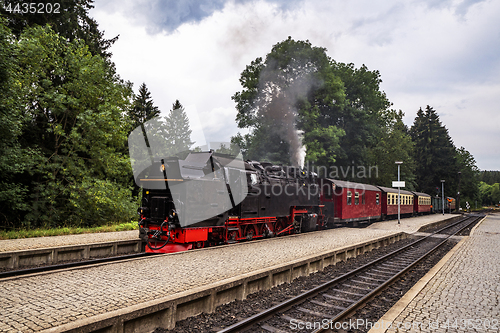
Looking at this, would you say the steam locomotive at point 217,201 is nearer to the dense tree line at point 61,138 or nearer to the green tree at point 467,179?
the dense tree line at point 61,138

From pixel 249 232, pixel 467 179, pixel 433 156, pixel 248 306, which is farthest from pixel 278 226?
pixel 467 179

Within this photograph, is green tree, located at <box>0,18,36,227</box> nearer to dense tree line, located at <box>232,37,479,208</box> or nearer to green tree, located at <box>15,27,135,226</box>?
green tree, located at <box>15,27,135,226</box>

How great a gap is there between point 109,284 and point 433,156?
66597mm

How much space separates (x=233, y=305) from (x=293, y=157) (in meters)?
21.1

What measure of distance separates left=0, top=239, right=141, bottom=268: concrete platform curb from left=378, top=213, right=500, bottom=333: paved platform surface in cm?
868

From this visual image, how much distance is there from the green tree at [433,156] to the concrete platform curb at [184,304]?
5765 cm

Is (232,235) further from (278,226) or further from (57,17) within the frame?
(57,17)

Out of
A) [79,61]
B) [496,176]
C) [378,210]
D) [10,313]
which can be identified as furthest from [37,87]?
[496,176]

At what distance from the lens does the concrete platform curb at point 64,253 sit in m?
7.98

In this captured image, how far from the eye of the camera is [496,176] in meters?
147

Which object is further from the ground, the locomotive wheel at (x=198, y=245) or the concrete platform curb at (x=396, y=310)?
the locomotive wheel at (x=198, y=245)

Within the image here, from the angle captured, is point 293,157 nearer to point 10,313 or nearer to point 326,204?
point 326,204

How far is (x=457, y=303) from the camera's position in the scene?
5449 mm

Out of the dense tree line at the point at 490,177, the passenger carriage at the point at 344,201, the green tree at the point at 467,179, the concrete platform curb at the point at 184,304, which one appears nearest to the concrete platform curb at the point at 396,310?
the concrete platform curb at the point at 184,304
